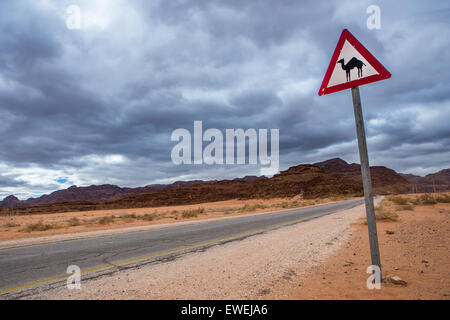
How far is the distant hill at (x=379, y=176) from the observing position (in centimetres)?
11600

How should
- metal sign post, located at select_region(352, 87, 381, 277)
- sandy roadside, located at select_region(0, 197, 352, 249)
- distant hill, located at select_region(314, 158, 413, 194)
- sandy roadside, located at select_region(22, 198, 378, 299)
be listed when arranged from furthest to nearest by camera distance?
distant hill, located at select_region(314, 158, 413, 194)
sandy roadside, located at select_region(0, 197, 352, 249)
sandy roadside, located at select_region(22, 198, 378, 299)
metal sign post, located at select_region(352, 87, 381, 277)

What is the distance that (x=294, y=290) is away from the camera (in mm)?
3742

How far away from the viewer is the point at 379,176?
145000 millimetres

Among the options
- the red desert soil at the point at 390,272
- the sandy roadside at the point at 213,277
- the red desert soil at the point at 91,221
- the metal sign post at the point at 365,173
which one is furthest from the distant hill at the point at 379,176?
the metal sign post at the point at 365,173

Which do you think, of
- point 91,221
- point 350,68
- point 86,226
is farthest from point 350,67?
point 91,221

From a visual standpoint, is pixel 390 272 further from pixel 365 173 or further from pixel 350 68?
pixel 350 68

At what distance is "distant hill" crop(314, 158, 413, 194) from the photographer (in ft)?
381

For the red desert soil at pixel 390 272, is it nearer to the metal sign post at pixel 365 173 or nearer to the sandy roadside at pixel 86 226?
the metal sign post at pixel 365 173

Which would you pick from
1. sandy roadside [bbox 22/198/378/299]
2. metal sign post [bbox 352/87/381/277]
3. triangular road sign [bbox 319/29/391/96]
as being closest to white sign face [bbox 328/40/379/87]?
triangular road sign [bbox 319/29/391/96]

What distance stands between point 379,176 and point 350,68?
540 feet

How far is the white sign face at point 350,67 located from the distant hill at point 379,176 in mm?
117342

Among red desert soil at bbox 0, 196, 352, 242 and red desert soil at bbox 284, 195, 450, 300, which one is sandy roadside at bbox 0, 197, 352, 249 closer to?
red desert soil at bbox 0, 196, 352, 242

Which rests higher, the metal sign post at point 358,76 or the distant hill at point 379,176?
the distant hill at point 379,176

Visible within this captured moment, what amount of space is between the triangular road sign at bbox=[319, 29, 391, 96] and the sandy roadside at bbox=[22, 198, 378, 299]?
306 centimetres
